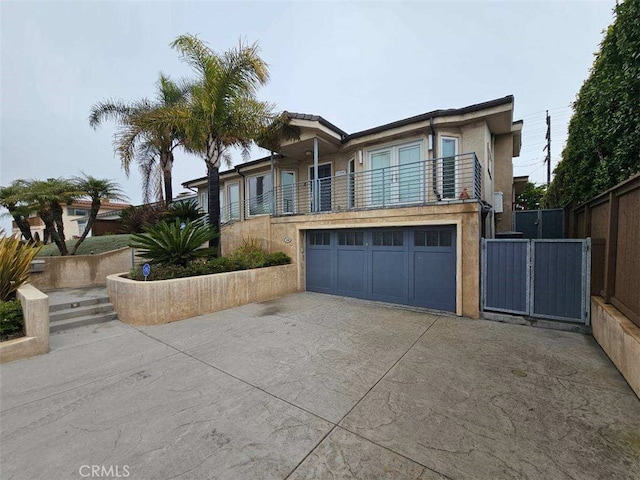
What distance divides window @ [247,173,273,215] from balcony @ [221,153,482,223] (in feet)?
4.91

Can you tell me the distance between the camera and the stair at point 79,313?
5820 millimetres

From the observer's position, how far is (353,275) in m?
8.39

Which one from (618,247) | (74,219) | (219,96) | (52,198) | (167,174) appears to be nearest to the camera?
(618,247)

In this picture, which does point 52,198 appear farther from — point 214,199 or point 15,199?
point 214,199

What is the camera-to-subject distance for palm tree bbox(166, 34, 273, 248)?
793 cm

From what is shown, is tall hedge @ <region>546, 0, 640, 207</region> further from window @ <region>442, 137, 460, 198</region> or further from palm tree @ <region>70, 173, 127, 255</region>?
palm tree @ <region>70, 173, 127, 255</region>

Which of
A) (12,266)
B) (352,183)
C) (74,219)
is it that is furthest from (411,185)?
(74,219)

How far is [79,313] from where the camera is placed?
6246 millimetres

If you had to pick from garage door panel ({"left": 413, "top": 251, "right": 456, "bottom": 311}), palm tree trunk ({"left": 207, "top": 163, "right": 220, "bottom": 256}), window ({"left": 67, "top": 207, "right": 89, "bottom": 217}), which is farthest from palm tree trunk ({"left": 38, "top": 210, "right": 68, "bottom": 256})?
A: window ({"left": 67, "top": 207, "right": 89, "bottom": 217})

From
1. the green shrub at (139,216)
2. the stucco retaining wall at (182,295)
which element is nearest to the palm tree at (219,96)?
the stucco retaining wall at (182,295)

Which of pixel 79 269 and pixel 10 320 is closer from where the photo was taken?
pixel 10 320

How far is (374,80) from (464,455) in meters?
14.6

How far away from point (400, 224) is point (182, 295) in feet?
19.4

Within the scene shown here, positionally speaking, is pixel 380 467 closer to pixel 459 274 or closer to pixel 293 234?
pixel 459 274
